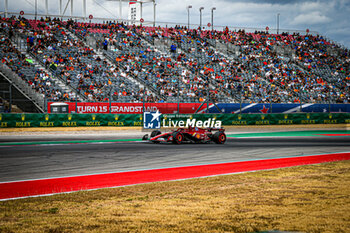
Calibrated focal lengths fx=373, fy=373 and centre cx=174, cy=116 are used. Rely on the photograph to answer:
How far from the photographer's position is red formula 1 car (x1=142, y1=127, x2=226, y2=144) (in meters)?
17.4

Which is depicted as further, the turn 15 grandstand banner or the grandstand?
the grandstand

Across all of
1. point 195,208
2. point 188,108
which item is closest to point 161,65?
point 188,108

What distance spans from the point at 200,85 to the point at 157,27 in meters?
11.9

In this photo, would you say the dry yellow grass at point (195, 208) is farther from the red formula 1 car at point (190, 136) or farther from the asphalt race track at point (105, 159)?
the red formula 1 car at point (190, 136)

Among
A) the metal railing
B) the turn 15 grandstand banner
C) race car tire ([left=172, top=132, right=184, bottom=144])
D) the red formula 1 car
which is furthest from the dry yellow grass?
the metal railing

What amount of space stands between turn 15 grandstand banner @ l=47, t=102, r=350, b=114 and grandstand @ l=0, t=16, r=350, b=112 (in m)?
0.55

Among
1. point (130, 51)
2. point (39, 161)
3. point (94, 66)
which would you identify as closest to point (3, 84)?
point (94, 66)

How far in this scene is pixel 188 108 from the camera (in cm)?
2595

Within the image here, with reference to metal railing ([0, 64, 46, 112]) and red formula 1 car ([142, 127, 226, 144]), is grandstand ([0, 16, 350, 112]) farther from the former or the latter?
red formula 1 car ([142, 127, 226, 144])

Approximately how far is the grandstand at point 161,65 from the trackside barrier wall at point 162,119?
3.45ft

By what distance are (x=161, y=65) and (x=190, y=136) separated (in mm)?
17496

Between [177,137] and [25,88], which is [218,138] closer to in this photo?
[177,137]

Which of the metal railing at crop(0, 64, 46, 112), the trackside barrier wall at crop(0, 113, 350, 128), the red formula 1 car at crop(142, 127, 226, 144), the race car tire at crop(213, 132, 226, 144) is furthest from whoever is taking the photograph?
the metal railing at crop(0, 64, 46, 112)

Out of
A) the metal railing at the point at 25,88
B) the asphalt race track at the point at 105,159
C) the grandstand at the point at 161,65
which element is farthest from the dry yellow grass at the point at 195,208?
the grandstand at the point at 161,65
